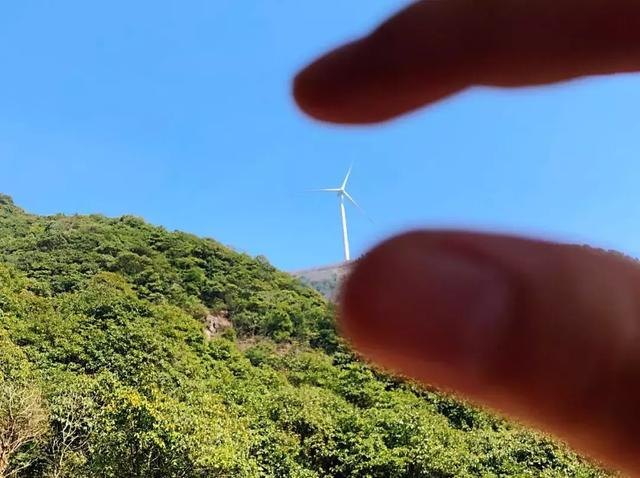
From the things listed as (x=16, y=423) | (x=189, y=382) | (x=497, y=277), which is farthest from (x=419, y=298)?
(x=189, y=382)

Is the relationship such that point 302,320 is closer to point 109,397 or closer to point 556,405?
point 109,397

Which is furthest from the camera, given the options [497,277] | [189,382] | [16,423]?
[189,382]

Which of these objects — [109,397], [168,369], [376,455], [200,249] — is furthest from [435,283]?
[200,249]

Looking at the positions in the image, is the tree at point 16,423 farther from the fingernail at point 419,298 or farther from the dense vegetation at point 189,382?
the fingernail at point 419,298

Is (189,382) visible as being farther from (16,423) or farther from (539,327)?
(539,327)

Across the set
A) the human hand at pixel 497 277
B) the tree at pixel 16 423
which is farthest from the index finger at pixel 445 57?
the tree at pixel 16 423

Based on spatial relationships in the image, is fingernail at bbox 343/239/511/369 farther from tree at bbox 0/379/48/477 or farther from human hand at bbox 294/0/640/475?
tree at bbox 0/379/48/477
